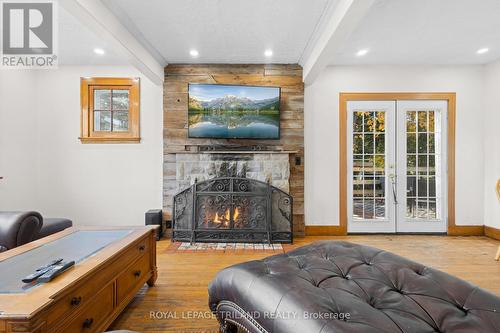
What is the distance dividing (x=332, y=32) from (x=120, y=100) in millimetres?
3153

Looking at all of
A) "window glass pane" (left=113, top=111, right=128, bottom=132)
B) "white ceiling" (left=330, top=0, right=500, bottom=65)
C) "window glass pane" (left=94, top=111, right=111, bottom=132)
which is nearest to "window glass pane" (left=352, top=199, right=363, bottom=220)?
"white ceiling" (left=330, top=0, right=500, bottom=65)

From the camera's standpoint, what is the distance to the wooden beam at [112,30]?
2066 mm

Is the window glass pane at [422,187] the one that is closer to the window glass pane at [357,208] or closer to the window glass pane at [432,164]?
the window glass pane at [432,164]

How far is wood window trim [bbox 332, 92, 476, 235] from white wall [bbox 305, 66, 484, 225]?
0.07 meters

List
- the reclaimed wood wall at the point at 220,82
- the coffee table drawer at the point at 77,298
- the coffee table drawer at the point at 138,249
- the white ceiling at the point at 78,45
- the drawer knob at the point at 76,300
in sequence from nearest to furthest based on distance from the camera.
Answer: the coffee table drawer at the point at 77,298 → the drawer knob at the point at 76,300 → the coffee table drawer at the point at 138,249 → the white ceiling at the point at 78,45 → the reclaimed wood wall at the point at 220,82

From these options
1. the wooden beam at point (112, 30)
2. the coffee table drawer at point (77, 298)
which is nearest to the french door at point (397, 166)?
the wooden beam at point (112, 30)

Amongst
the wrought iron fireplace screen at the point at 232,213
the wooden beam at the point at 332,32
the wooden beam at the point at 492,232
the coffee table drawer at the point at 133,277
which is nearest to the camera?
the coffee table drawer at the point at 133,277

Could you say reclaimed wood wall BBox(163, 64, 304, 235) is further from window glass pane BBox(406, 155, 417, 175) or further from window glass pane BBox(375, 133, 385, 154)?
window glass pane BBox(406, 155, 417, 175)

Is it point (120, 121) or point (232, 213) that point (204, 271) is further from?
point (120, 121)

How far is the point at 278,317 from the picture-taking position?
1.04m

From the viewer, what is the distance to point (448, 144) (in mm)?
3924

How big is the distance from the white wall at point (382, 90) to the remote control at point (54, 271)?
316cm

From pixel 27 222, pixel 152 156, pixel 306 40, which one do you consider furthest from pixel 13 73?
pixel 306 40

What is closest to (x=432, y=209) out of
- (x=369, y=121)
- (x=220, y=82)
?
(x=369, y=121)
